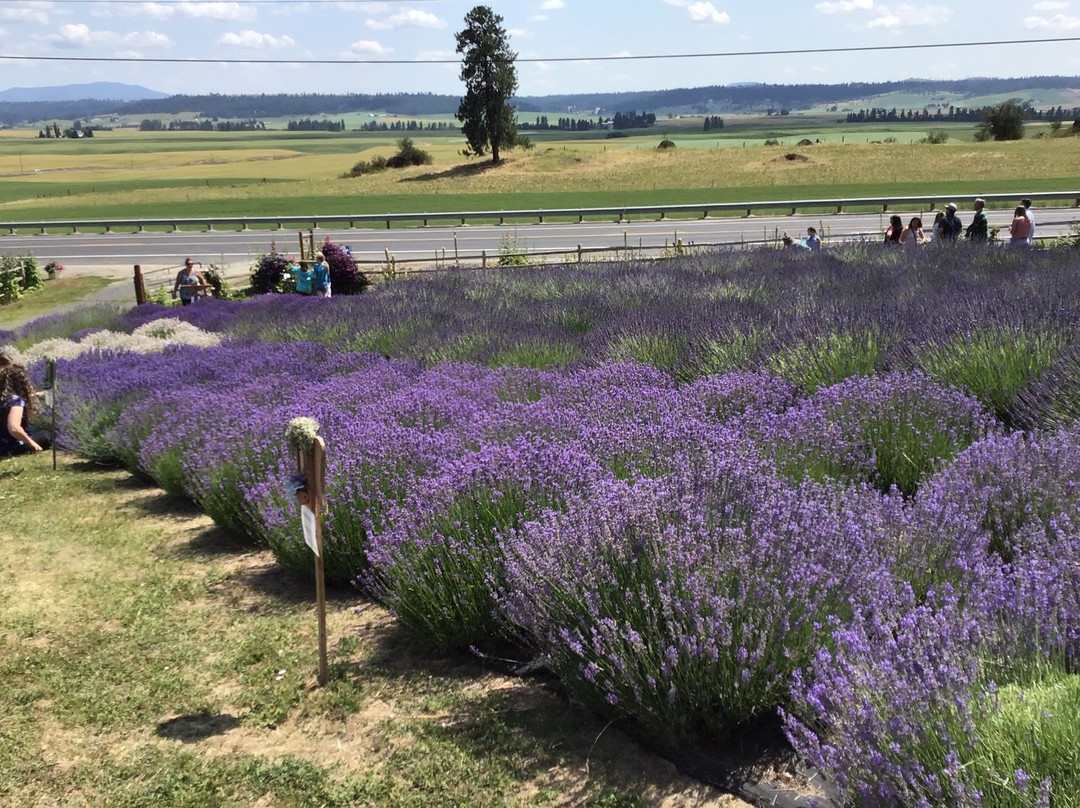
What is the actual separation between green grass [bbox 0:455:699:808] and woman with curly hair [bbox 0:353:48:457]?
4.11m

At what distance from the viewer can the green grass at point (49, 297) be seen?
955 inches

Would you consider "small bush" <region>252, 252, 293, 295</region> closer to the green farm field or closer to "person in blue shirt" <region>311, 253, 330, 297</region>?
"person in blue shirt" <region>311, 253, 330, 297</region>

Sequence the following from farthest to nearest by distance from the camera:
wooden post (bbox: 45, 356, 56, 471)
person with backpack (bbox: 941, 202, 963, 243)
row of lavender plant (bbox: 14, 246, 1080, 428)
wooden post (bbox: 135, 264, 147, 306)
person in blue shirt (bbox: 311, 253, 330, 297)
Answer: wooden post (bbox: 135, 264, 147, 306), person in blue shirt (bbox: 311, 253, 330, 297), person with backpack (bbox: 941, 202, 963, 243), wooden post (bbox: 45, 356, 56, 471), row of lavender plant (bbox: 14, 246, 1080, 428)

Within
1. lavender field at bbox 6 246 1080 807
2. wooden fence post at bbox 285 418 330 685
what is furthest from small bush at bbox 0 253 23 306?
wooden fence post at bbox 285 418 330 685

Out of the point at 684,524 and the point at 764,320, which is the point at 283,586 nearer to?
the point at 684,524

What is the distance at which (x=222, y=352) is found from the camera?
10.7 meters

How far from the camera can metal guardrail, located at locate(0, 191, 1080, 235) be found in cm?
3494

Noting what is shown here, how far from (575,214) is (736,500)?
3534 cm

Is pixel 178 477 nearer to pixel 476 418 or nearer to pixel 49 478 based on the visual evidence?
pixel 49 478

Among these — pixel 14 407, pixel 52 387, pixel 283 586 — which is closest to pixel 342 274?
pixel 14 407

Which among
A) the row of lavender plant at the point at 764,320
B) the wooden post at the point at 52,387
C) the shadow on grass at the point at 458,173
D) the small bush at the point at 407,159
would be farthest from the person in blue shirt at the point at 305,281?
the small bush at the point at 407,159

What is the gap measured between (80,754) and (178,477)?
374cm

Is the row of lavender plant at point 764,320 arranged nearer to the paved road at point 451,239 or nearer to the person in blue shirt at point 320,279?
the person in blue shirt at point 320,279

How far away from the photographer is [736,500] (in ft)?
13.1
